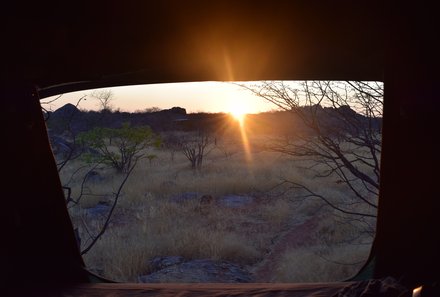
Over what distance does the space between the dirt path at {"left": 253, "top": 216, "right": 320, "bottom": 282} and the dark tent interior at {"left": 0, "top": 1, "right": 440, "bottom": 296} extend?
456 cm

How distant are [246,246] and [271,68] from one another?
5898mm

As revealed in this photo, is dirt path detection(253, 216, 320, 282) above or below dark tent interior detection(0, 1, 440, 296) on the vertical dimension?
below

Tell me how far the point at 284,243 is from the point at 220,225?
1554 mm

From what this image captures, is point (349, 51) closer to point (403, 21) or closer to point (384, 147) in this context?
point (403, 21)

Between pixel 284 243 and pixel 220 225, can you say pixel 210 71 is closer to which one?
pixel 284 243

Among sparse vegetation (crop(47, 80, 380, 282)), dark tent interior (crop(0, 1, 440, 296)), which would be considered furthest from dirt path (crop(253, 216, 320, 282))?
dark tent interior (crop(0, 1, 440, 296))

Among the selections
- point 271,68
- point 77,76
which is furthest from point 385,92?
point 77,76

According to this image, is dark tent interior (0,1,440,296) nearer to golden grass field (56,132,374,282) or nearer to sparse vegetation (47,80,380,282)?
sparse vegetation (47,80,380,282)

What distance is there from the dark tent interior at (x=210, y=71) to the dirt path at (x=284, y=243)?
456cm

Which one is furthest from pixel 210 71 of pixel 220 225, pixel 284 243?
pixel 220 225

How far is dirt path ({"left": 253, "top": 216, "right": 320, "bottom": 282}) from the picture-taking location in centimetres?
688

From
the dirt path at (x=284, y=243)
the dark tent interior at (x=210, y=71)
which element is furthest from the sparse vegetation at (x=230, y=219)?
the dark tent interior at (x=210, y=71)

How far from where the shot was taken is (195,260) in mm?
7051

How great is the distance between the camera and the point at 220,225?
9086 mm
